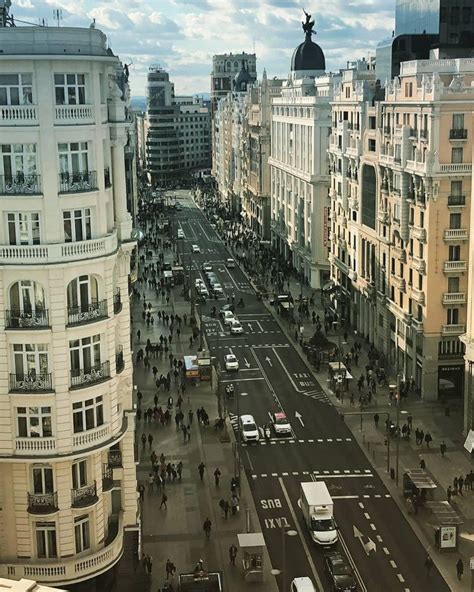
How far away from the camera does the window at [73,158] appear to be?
40750 mm

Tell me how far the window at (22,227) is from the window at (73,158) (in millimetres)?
2622

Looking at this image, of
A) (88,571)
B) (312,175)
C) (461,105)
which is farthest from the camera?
(312,175)

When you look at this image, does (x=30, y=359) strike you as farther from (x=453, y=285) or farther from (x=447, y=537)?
(x=453, y=285)

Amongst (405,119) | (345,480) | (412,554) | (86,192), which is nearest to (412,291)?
(405,119)

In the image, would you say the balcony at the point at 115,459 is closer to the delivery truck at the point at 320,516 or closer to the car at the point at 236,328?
the delivery truck at the point at 320,516

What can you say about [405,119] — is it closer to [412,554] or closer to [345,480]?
[345,480]

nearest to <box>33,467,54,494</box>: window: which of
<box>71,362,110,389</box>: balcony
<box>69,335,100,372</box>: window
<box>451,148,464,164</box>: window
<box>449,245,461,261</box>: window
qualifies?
<box>71,362,110,389</box>: balcony

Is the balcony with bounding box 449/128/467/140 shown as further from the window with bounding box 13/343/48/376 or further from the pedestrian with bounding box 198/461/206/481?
the window with bounding box 13/343/48/376

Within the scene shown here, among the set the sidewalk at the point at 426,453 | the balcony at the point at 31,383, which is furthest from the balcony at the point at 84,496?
the sidewalk at the point at 426,453

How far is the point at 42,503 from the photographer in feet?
140

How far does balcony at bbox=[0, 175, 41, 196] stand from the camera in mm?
40188

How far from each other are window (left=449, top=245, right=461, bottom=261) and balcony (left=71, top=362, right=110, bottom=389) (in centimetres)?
4493

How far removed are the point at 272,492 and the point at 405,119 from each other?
4059 cm

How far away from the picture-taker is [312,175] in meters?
129
